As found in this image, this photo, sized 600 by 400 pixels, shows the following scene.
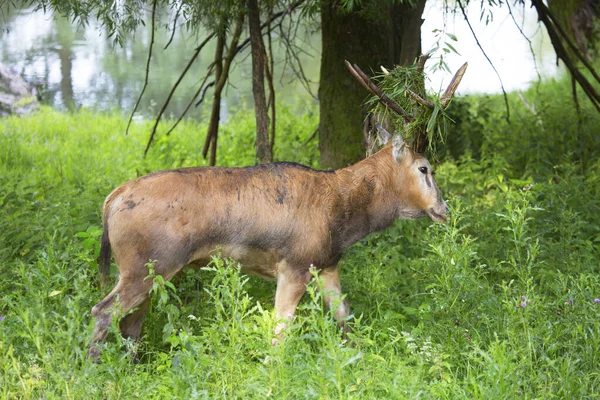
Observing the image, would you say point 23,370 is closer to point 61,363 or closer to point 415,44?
point 61,363

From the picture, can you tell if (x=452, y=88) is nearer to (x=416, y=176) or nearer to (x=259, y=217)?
(x=416, y=176)

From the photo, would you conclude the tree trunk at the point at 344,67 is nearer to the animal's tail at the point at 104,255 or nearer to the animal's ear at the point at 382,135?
the animal's ear at the point at 382,135

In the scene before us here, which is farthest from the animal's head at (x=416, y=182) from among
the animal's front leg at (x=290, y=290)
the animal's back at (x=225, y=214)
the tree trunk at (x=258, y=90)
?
the tree trunk at (x=258, y=90)

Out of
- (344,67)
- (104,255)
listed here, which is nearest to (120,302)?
(104,255)

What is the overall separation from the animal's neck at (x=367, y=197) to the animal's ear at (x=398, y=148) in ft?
0.19

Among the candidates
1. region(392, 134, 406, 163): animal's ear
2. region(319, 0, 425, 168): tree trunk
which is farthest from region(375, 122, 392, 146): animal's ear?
region(319, 0, 425, 168): tree trunk

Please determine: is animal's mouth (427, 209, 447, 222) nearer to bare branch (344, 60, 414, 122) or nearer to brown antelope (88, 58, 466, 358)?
brown antelope (88, 58, 466, 358)

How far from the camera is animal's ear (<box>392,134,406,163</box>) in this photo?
241 inches

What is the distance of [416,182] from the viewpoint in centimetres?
620

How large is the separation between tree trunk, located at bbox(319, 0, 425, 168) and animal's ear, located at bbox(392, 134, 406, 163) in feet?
7.94

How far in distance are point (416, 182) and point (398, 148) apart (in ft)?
0.99

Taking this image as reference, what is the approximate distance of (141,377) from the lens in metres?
4.95

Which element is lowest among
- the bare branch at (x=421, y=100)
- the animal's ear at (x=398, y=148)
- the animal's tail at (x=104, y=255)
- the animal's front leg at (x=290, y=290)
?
the animal's front leg at (x=290, y=290)

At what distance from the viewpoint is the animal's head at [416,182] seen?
617 centimetres
